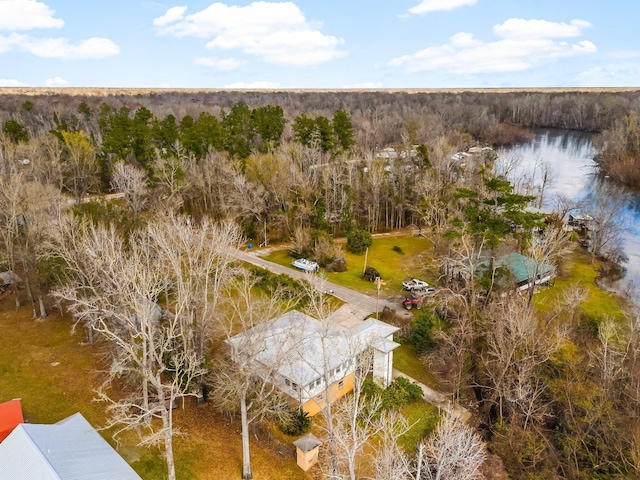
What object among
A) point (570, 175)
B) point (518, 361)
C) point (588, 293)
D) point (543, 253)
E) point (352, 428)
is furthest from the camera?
point (570, 175)

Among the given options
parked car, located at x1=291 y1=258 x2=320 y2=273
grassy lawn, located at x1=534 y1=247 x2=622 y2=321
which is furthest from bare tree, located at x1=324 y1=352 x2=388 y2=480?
parked car, located at x1=291 y1=258 x2=320 y2=273

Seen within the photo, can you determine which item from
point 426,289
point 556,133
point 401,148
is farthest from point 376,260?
point 556,133

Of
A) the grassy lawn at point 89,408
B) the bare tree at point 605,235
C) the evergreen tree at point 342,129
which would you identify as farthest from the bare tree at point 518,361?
the evergreen tree at point 342,129

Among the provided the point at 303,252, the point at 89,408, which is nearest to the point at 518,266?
the point at 303,252

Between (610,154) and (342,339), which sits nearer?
(342,339)

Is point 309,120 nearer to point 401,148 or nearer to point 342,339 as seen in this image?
point 401,148

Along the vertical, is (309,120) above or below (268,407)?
above

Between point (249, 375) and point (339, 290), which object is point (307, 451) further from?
point (339, 290)
